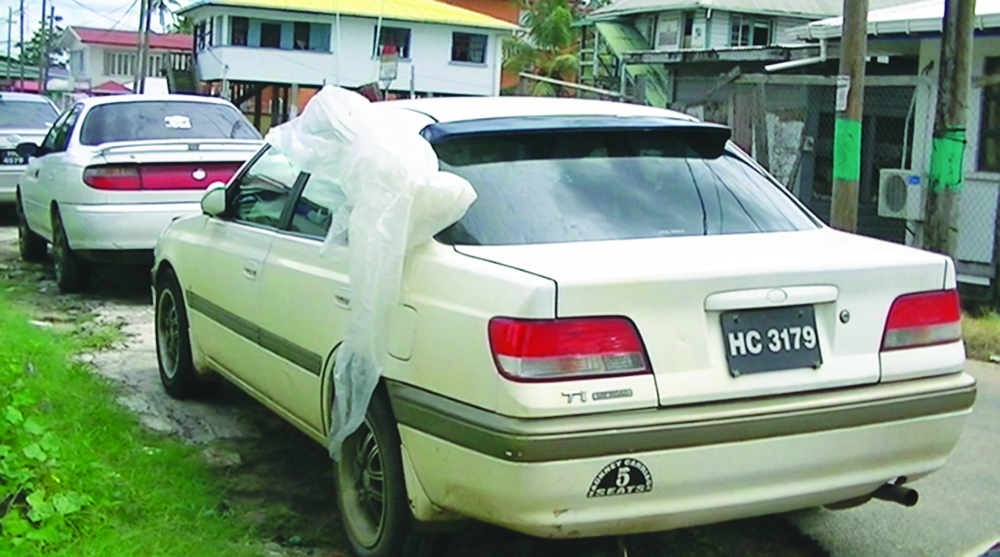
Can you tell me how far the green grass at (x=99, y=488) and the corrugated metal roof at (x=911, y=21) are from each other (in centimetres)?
790

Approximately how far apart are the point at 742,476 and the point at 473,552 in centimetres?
126

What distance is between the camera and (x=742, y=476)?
3.51 metres

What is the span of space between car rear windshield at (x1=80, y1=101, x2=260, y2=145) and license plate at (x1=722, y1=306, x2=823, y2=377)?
23.3ft

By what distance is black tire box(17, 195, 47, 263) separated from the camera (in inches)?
449

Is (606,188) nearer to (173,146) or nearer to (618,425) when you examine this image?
(618,425)

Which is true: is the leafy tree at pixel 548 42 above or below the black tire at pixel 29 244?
above

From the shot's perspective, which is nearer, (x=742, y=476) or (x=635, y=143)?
(x=742, y=476)

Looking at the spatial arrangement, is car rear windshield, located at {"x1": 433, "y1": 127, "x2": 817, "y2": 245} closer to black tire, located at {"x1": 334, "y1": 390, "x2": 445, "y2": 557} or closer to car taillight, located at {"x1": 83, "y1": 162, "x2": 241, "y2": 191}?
black tire, located at {"x1": 334, "y1": 390, "x2": 445, "y2": 557}

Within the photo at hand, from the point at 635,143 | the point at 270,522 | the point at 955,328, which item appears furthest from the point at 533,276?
the point at 270,522

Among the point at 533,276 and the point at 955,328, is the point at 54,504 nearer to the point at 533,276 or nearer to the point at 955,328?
the point at 533,276

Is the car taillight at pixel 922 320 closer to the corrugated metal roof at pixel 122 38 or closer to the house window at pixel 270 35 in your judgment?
the house window at pixel 270 35

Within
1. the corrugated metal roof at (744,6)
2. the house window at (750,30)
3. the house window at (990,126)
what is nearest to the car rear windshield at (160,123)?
the house window at (990,126)

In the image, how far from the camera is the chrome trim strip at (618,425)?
10.8 ft

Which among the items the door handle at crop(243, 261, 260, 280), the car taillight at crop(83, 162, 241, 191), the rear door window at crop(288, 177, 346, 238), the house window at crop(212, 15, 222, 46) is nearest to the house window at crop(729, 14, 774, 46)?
the house window at crop(212, 15, 222, 46)
